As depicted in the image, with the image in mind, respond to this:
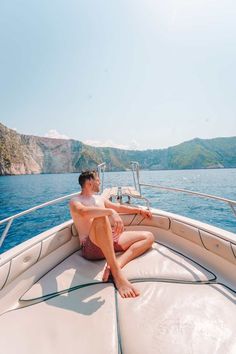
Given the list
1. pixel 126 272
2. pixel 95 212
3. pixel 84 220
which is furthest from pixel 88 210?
pixel 126 272

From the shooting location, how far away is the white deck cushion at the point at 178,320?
1.04 metres

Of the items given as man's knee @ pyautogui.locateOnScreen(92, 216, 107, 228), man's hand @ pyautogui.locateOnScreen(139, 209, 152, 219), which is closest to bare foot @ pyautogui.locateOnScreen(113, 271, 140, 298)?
man's knee @ pyautogui.locateOnScreen(92, 216, 107, 228)

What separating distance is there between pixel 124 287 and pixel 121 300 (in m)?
0.11

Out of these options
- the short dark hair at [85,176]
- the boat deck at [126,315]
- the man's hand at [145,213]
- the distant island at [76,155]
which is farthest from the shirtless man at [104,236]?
the distant island at [76,155]

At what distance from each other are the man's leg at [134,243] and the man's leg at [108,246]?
Result: 0.28m

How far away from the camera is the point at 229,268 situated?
176cm

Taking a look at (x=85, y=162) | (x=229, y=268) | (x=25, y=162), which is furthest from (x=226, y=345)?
(x=85, y=162)

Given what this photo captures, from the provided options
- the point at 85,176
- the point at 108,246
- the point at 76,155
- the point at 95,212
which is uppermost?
the point at 76,155

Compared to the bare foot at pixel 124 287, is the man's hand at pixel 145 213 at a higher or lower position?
higher

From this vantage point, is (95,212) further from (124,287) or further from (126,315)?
(126,315)

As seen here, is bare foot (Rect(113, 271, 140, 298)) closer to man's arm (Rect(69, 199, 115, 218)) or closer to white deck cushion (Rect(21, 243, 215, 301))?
white deck cushion (Rect(21, 243, 215, 301))

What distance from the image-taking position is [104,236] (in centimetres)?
170

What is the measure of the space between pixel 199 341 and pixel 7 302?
1.45 metres

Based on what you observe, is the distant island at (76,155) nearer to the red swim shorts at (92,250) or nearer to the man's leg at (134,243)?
the red swim shorts at (92,250)
